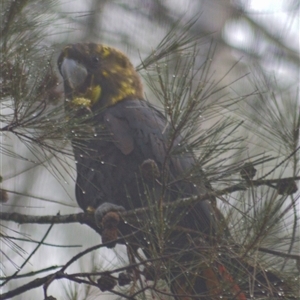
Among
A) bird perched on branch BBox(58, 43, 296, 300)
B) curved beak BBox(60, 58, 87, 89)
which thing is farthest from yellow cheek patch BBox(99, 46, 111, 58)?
curved beak BBox(60, 58, 87, 89)

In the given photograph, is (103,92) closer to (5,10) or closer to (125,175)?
(125,175)

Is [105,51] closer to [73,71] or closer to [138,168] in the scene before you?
[73,71]

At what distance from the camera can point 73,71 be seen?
2900 mm

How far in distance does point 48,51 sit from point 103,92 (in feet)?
3.11

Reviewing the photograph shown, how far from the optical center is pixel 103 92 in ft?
9.92

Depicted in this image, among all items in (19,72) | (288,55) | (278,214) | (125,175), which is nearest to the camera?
(278,214)

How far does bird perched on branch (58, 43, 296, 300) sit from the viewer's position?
175cm

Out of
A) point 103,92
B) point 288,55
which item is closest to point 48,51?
point 103,92

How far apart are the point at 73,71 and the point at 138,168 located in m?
0.51

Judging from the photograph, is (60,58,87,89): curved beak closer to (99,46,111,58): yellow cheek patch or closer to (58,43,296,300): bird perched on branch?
(58,43,296,300): bird perched on branch

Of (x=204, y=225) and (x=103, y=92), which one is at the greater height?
(x=103, y=92)

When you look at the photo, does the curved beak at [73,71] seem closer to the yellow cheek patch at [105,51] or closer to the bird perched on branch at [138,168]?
the bird perched on branch at [138,168]

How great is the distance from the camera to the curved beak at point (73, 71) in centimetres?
288

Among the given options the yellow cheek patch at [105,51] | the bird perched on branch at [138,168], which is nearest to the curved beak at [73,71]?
the bird perched on branch at [138,168]
